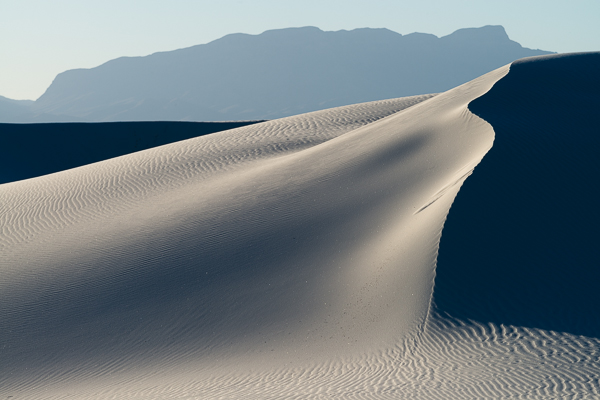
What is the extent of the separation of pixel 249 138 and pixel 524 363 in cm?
1503

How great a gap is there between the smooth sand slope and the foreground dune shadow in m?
0.15

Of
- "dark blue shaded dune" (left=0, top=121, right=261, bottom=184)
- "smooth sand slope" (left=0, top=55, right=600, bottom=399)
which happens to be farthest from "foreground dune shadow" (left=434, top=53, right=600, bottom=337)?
"dark blue shaded dune" (left=0, top=121, right=261, bottom=184)

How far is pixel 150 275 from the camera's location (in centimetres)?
999

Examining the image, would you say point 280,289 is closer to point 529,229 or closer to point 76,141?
point 529,229

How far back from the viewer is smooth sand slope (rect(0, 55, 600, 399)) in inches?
251

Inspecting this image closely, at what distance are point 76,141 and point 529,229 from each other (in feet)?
101

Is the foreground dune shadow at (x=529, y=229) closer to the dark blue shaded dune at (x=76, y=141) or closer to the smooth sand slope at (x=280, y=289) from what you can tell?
the smooth sand slope at (x=280, y=289)

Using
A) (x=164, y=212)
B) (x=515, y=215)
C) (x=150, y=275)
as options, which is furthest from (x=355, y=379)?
(x=164, y=212)

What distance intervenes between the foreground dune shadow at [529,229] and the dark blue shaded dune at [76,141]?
25.3 meters

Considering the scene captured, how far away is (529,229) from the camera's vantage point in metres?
8.30

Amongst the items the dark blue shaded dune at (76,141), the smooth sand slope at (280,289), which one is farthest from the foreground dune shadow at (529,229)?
the dark blue shaded dune at (76,141)

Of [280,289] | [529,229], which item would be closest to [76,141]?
[280,289]

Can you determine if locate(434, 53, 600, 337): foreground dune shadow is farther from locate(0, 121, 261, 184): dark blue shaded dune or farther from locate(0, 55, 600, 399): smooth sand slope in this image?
locate(0, 121, 261, 184): dark blue shaded dune

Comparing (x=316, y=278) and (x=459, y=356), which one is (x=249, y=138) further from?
(x=459, y=356)
